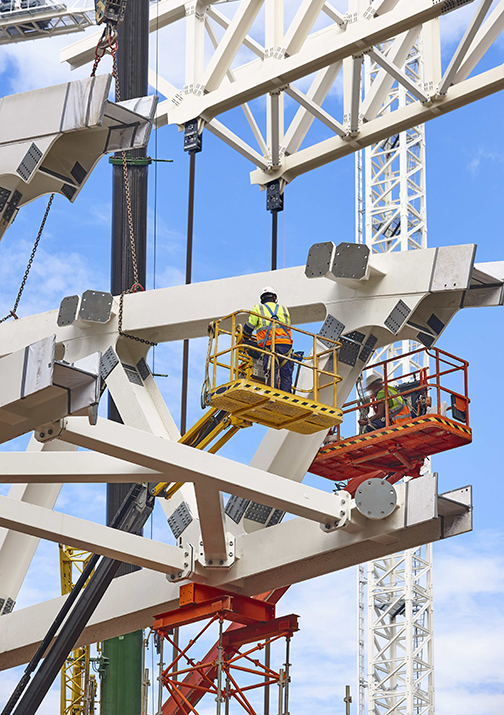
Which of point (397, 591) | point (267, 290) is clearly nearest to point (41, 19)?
point (397, 591)

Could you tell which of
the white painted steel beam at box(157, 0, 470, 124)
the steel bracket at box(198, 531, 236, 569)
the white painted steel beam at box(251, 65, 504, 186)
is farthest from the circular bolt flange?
the white painted steel beam at box(251, 65, 504, 186)

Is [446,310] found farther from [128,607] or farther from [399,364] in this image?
[399,364]

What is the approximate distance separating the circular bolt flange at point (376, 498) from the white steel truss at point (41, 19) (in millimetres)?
43309

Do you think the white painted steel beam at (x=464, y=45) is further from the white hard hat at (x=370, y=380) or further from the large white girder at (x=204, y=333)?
the white hard hat at (x=370, y=380)

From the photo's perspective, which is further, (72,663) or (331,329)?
(72,663)

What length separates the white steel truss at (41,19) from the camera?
5430 cm

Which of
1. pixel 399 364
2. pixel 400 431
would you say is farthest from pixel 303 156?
pixel 399 364

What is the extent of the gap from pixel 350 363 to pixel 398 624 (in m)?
23.5

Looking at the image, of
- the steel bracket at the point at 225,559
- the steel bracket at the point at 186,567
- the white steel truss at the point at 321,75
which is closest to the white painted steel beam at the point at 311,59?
the white steel truss at the point at 321,75

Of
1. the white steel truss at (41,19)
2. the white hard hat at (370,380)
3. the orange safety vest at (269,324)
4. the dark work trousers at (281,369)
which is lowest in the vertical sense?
the dark work trousers at (281,369)

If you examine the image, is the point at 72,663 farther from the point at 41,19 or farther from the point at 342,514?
the point at 41,19

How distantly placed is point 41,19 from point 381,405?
133ft

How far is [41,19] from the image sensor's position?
5472 centimetres

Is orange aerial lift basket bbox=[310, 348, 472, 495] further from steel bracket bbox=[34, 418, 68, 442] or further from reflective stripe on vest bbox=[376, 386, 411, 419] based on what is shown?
steel bracket bbox=[34, 418, 68, 442]
